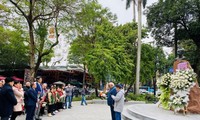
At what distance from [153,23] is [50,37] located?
→ 15189 millimetres

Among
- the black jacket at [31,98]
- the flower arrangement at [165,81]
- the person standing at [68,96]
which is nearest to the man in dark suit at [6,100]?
the black jacket at [31,98]

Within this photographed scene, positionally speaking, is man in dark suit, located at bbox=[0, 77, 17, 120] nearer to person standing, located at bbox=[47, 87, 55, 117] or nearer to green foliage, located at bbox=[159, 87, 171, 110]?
person standing, located at bbox=[47, 87, 55, 117]

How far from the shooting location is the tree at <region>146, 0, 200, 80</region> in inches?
1098

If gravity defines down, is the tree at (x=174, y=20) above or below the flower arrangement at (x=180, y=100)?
above

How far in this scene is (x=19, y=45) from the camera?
2739cm

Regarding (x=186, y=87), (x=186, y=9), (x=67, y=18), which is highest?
(x=186, y=9)

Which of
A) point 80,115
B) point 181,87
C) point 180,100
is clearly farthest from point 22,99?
point 181,87

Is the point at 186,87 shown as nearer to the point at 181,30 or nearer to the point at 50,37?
the point at 50,37

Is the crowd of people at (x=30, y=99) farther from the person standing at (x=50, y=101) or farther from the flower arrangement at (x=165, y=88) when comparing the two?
the flower arrangement at (x=165, y=88)

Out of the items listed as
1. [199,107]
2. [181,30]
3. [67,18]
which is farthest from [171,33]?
[199,107]

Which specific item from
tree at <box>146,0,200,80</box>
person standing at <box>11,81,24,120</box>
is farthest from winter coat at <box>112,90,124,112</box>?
tree at <box>146,0,200,80</box>

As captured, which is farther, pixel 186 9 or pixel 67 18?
pixel 186 9

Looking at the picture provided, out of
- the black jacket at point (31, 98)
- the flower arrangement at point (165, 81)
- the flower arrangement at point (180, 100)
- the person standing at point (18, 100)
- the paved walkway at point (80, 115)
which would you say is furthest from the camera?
the paved walkway at point (80, 115)

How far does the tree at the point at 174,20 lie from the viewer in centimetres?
2789
